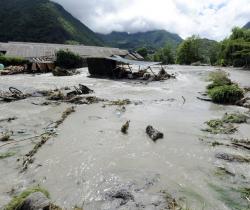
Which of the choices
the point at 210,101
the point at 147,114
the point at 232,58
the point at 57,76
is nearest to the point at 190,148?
the point at 147,114

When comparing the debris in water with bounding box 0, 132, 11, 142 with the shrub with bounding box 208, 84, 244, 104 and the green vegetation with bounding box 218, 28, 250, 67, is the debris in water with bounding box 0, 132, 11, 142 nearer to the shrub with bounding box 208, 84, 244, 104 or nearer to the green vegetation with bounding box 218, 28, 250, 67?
the shrub with bounding box 208, 84, 244, 104

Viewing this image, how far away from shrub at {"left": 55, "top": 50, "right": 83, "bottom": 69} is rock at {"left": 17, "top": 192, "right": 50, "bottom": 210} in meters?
37.5

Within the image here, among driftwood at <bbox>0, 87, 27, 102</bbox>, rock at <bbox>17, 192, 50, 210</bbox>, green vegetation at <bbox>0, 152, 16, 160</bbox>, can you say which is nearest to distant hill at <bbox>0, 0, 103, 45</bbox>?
driftwood at <bbox>0, 87, 27, 102</bbox>

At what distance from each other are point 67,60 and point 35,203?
128ft

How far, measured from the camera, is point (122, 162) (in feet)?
31.2

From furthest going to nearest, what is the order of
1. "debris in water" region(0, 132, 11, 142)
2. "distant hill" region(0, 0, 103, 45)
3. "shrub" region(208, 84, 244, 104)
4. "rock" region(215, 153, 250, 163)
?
1. "distant hill" region(0, 0, 103, 45)
2. "shrub" region(208, 84, 244, 104)
3. "debris in water" region(0, 132, 11, 142)
4. "rock" region(215, 153, 250, 163)

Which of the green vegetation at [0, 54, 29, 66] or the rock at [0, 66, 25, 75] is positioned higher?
the green vegetation at [0, 54, 29, 66]

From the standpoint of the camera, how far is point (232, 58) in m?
62.4

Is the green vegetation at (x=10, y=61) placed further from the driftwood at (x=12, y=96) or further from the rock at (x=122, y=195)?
the rock at (x=122, y=195)

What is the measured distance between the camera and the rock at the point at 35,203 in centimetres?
607

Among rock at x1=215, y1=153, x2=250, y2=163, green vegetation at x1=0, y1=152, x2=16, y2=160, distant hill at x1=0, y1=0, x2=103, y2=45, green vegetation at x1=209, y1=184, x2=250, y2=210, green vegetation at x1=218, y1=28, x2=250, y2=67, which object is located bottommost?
green vegetation at x1=0, y1=152, x2=16, y2=160

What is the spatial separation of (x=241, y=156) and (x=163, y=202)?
Result: 167 inches

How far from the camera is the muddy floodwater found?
744 cm

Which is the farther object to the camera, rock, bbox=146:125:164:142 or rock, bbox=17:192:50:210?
rock, bbox=146:125:164:142
